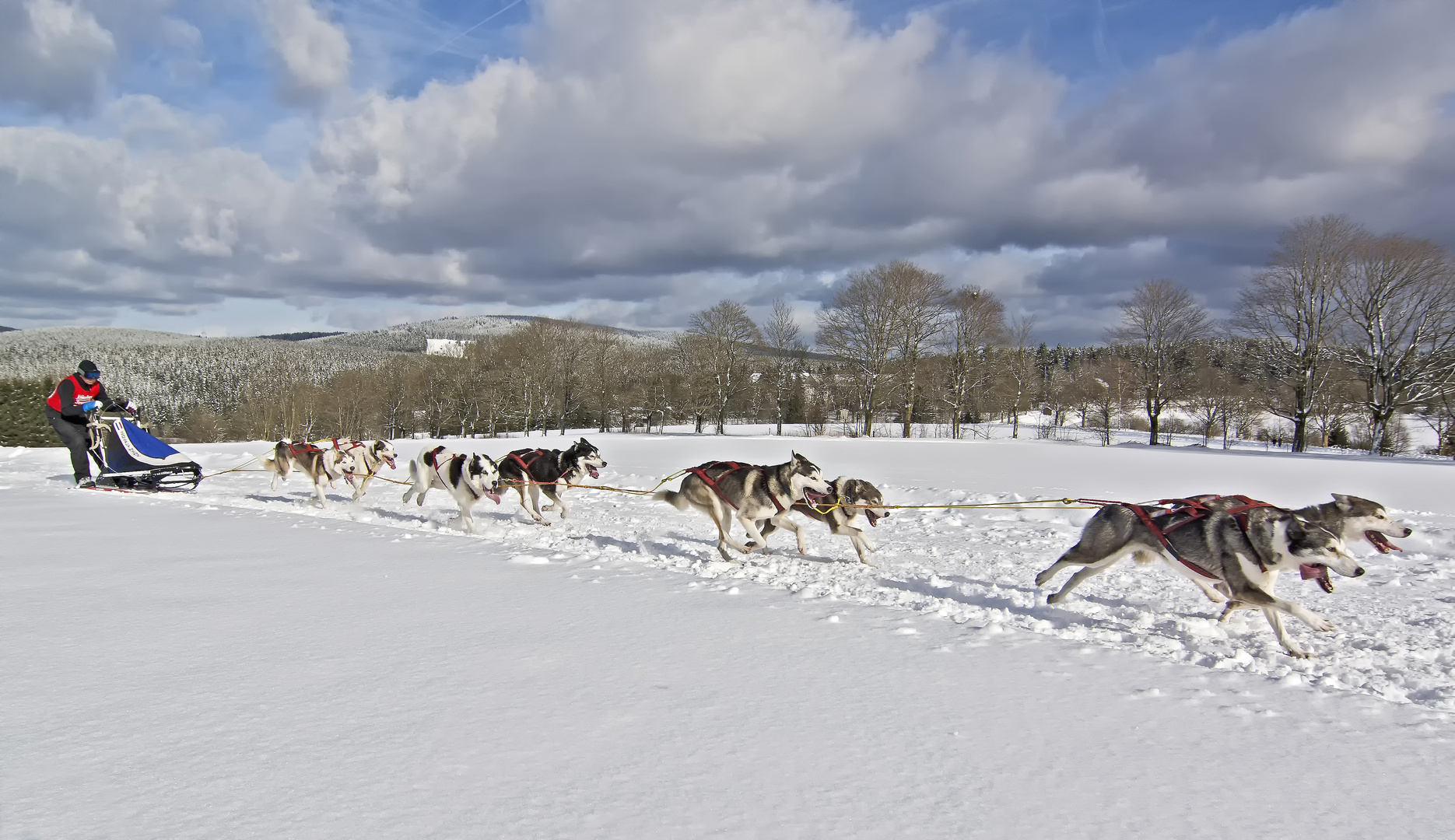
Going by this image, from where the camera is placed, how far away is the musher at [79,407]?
12.6 meters

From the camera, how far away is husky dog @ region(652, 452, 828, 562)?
7.54 metres

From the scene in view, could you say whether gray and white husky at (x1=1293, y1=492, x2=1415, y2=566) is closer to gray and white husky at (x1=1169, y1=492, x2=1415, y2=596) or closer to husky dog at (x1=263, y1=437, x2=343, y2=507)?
gray and white husky at (x1=1169, y1=492, x2=1415, y2=596)

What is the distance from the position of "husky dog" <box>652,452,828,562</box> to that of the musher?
11440 mm

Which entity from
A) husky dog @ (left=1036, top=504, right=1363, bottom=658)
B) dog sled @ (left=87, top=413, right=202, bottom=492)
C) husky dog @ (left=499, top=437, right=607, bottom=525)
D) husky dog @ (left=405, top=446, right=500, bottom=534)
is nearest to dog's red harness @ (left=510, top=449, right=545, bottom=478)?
husky dog @ (left=499, top=437, right=607, bottom=525)

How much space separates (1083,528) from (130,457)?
15.3 metres

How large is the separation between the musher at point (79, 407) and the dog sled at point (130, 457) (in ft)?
0.80

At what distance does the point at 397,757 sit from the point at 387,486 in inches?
524

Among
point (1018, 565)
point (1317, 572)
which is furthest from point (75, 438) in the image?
point (1317, 572)

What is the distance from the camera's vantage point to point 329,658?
378 centimetres

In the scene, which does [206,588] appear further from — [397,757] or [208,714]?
[397,757]

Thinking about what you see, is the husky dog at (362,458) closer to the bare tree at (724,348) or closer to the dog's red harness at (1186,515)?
the dog's red harness at (1186,515)

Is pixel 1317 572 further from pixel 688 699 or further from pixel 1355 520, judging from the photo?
pixel 688 699

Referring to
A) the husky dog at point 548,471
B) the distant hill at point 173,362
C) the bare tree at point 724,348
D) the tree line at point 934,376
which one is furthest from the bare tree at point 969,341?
the distant hill at point 173,362

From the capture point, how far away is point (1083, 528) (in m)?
7.15
